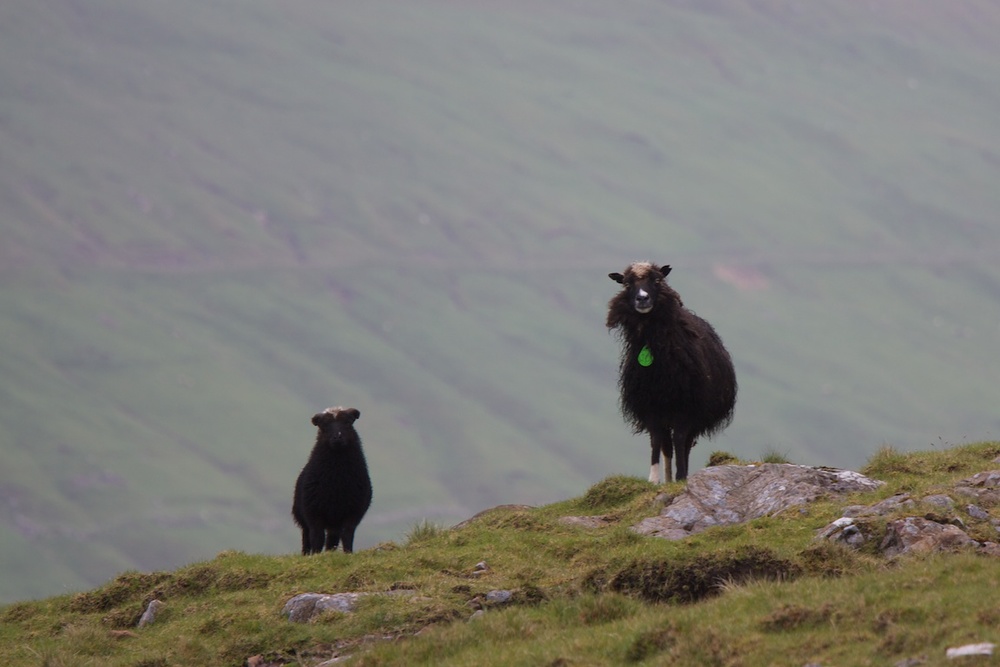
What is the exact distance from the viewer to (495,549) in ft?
62.0

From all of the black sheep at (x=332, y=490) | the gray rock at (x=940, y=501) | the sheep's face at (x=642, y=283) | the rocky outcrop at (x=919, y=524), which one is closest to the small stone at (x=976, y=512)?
the rocky outcrop at (x=919, y=524)

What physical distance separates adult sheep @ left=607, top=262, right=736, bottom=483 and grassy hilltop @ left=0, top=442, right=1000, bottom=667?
2.46 meters

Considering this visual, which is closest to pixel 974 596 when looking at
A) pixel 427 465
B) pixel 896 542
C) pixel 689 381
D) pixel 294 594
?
pixel 896 542

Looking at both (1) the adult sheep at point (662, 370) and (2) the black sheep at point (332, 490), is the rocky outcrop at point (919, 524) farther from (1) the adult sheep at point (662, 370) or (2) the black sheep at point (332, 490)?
(2) the black sheep at point (332, 490)

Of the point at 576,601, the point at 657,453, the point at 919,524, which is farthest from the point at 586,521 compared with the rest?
the point at 919,524

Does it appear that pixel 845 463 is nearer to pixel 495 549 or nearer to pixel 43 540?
pixel 43 540

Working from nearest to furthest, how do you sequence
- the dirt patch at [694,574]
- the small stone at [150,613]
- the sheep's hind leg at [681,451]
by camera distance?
the dirt patch at [694,574], the small stone at [150,613], the sheep's hind leg at [681,451]

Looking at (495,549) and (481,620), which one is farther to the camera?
(495,549)

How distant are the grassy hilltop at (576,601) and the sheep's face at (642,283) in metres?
3.58

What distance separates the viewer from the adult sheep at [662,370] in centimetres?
2408

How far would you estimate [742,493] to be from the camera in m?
19.8

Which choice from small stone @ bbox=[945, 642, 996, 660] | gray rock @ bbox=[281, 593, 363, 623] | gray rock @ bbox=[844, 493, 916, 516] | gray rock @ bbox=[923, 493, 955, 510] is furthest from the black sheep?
small stone @ bbox=[945, 642, 996, 660]

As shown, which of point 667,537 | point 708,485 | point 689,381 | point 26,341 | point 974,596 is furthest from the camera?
point 26,341

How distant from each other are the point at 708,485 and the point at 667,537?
1.46 metres
